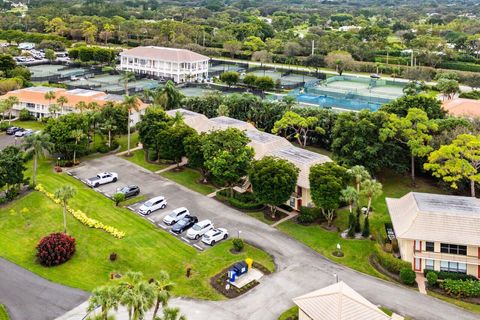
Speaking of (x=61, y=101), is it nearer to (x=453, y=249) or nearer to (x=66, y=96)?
(x=66, y=96)

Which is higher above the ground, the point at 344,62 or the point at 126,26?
the point at 126,26

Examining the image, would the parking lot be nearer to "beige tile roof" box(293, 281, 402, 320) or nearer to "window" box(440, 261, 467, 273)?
"beige tile roof" box(293, 281, 402, 320)

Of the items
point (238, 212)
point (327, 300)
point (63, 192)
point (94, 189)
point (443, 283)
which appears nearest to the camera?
point (327, 300)

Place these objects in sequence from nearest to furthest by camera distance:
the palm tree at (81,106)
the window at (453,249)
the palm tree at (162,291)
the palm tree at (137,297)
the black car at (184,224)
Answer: the palm tree at (137,297) → the palm tree at (162,291) → the window at (453,249) → the black car at (184,224) → the palm tree at (81,106)

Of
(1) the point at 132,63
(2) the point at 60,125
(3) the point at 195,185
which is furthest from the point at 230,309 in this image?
(1) the point at 132,63

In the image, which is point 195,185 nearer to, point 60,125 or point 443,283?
point 60,125

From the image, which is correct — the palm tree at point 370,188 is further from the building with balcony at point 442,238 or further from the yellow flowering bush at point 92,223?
the yellow flowering bush at point 92,223

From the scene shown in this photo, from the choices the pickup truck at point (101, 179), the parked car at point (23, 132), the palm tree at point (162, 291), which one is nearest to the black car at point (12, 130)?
the parked car at point (23, 132)
